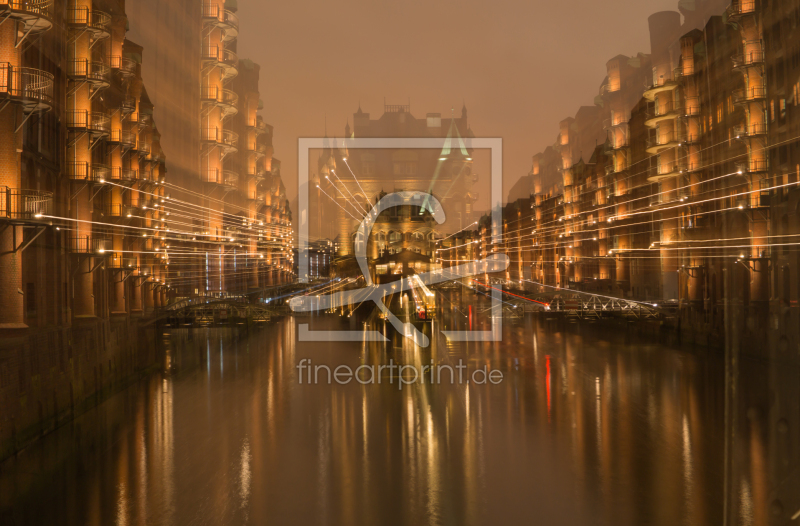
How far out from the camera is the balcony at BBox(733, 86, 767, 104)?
2161 centimetres

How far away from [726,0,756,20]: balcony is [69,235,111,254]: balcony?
25609 millimetres

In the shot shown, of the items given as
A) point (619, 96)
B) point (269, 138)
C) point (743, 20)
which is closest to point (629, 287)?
point (619, 96)

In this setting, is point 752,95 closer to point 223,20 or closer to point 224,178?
point 223,20

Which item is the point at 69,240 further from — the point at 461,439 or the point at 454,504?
the point at 454,504

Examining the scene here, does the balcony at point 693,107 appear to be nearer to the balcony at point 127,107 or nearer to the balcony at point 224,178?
the balcony at point 127,107

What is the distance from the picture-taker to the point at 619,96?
42.1 metres

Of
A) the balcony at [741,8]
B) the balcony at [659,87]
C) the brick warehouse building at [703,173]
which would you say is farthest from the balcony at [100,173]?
the balcony at [659,87]

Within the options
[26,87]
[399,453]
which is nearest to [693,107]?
[399,453]

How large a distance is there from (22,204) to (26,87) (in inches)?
109

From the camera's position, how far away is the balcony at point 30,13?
12.6 m

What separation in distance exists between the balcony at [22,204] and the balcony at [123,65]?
1029cm

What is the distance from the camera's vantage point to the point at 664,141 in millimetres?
31453

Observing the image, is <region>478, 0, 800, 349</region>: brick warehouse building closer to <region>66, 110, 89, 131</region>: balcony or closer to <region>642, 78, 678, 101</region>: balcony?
<region>642, 78, 678, 101</region>: balcony

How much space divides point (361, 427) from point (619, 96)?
37330mm
